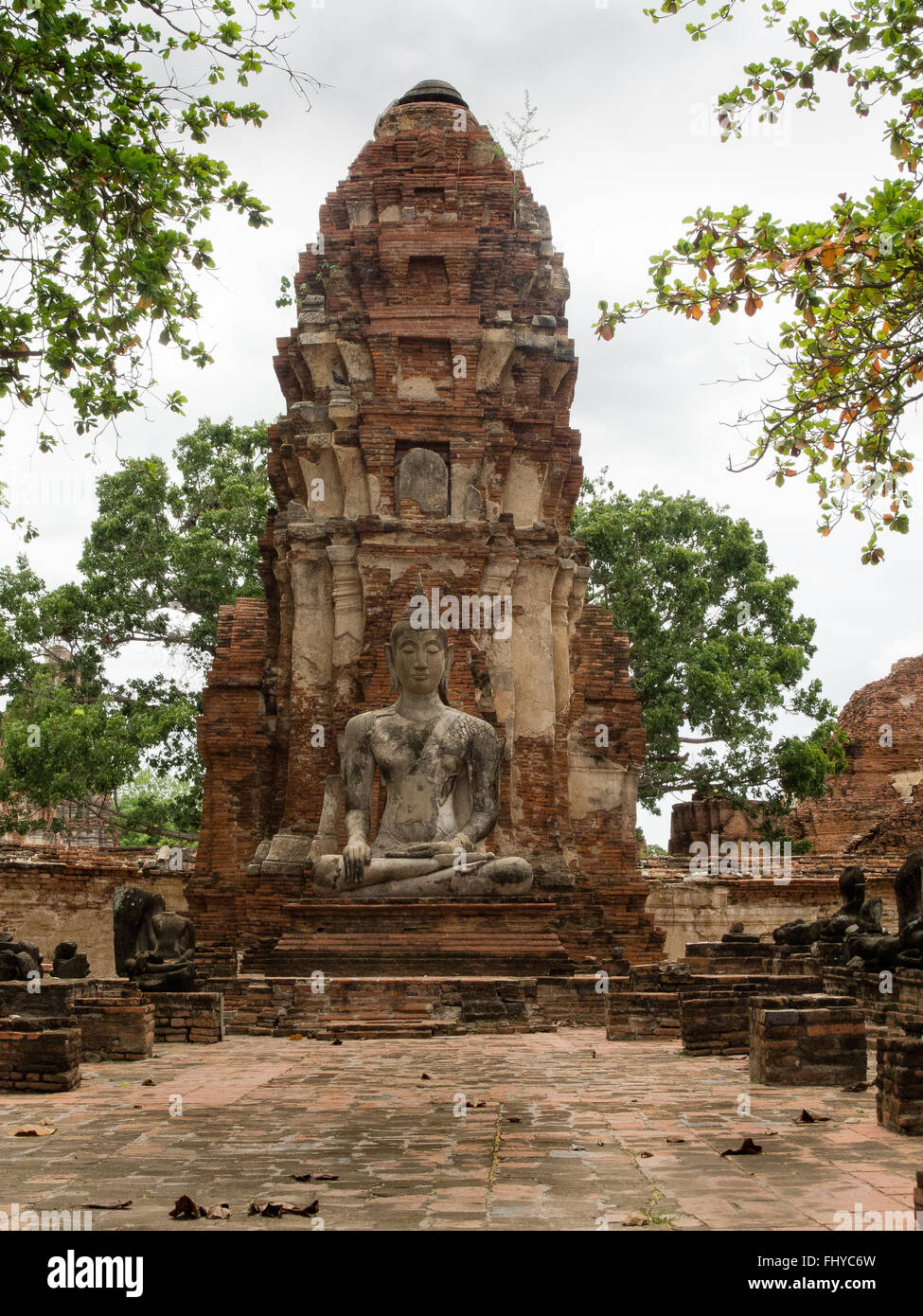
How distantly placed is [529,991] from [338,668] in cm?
647

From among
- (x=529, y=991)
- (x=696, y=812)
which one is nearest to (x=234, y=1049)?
(x=529, y=991)

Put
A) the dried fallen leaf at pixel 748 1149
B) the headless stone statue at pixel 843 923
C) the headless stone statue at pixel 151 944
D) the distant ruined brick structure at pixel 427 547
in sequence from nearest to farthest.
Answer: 1. the dried fallen leaf at pixel 748 1149
2. the headless stone statue at pixel 151 944
3. the headless stone statue at pixel 843 923
4. the distant ruined brick structure at pixel 427 547

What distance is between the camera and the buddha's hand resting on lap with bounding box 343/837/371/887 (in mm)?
13461

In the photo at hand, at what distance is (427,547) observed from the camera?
1658cm

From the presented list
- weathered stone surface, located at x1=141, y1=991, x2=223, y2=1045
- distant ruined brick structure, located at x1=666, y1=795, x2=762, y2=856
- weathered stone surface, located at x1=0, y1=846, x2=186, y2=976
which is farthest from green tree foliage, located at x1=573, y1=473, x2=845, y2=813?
weathered stone surface, located at x1=141, y1=991, x2=223, y2=1045

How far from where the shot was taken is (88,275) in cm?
810

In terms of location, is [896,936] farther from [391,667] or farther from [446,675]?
[391,667]

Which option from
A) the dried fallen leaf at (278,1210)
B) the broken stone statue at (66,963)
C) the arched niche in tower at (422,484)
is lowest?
the broken stone statue at (66,963)

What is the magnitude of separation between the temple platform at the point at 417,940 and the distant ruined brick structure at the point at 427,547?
2537mm

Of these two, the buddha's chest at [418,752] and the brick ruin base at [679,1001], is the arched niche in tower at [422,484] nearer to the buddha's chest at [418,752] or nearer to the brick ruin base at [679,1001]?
the buddha's chest at [418,752]

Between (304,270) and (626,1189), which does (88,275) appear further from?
(304,270)

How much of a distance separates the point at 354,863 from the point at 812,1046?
685cm

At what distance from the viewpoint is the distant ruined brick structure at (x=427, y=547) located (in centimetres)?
1641

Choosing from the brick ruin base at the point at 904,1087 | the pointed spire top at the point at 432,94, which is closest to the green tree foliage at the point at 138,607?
the pointed spire top at the point at 432,94
